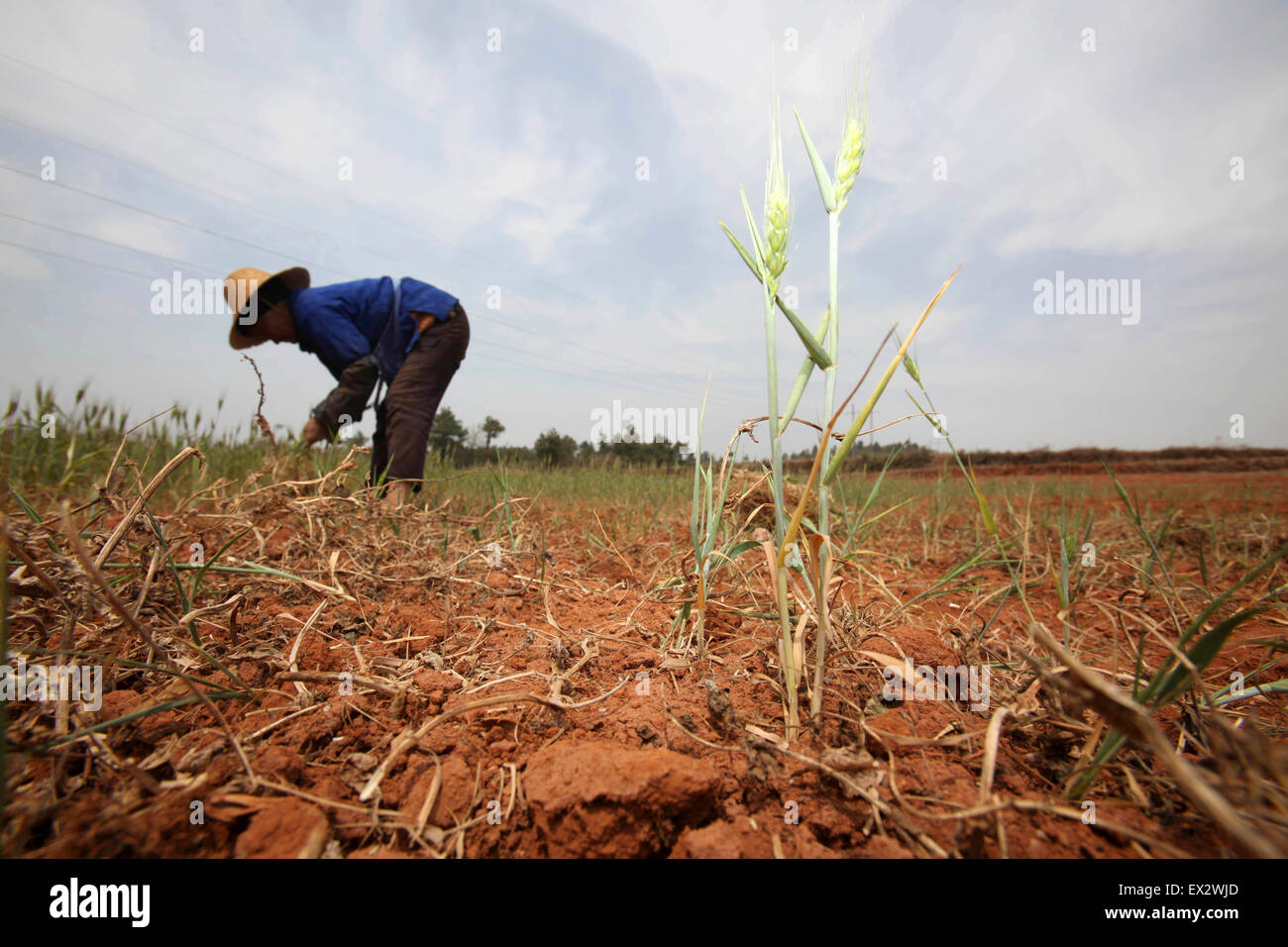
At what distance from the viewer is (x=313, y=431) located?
416 cm

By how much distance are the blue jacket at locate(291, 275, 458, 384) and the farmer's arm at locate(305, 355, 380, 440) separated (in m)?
0.14

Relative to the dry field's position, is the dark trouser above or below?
above

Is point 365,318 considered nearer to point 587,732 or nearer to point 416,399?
point 416,399

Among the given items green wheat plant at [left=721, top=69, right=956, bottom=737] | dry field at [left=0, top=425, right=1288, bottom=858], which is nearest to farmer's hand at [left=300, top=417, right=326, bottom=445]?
dry field at [left=0, top=425, right=1288, bottom=858]

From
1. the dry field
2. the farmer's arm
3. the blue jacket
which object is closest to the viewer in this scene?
the dry field

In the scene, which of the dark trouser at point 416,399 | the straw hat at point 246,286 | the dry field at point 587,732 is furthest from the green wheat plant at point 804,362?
the straw hat at point 246,286

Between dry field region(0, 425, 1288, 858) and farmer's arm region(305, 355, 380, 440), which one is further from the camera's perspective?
farmer's arm region(305, 355, 380, 440)

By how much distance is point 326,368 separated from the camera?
15.4 feet

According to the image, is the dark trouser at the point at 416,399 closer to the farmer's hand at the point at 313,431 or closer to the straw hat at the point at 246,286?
the farmer's hand at the point at 313,431

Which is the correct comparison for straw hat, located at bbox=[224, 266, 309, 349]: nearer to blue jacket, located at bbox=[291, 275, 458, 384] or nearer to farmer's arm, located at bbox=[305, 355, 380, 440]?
blue jacket, located at bbox=[291, 275, 458, 384]

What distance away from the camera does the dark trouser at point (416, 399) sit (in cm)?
412

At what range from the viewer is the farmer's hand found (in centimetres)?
412

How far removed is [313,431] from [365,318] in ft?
3.61
